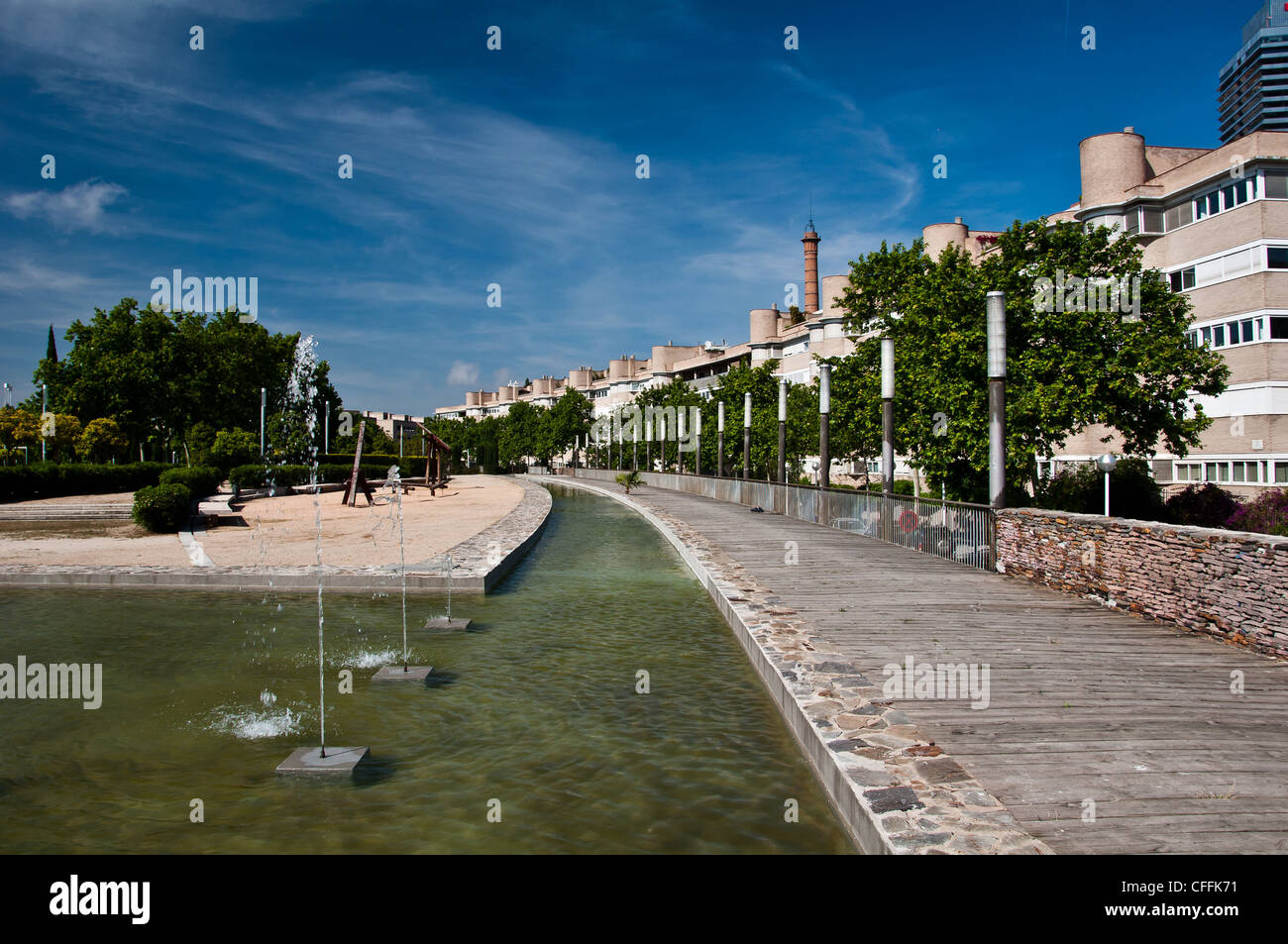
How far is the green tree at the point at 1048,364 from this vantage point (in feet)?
65.8

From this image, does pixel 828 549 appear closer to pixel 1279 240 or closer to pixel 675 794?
pixel 675 794

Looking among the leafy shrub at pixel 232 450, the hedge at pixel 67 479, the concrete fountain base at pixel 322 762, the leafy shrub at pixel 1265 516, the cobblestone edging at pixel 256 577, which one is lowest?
the concrete fountain base at pixel 322 762

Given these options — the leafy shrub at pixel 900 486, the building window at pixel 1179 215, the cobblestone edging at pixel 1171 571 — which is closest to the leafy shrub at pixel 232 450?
the cobblestone edging at pixel 1171 571

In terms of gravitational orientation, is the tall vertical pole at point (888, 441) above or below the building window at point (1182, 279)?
below

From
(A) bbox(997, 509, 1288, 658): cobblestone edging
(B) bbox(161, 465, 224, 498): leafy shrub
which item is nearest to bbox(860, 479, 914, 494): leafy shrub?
(B) bbox(161, 465, 224, 498): leafy shrub

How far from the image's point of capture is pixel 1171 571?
350 inches

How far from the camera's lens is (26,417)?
46062mm

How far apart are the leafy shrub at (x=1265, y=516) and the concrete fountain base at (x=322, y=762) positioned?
21014 mm

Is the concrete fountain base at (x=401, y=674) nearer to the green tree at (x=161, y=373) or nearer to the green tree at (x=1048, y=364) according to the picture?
the green tree at (x=1048, y=364)

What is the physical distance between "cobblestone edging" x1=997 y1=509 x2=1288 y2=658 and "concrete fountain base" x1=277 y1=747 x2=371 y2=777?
8006 mm

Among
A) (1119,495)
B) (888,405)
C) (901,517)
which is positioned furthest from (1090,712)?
(1119,495)

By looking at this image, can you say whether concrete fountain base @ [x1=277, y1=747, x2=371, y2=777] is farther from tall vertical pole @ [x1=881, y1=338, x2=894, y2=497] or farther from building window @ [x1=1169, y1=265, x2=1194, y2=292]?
building window @ [x1=1169, y1=265, x2=1194, y2=292]

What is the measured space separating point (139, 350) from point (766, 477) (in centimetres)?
4230

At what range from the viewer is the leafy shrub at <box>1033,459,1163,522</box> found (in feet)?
82.9
